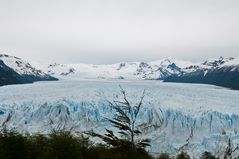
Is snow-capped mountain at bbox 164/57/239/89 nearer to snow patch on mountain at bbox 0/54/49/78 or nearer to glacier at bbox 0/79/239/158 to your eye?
snow patch on mountain at bbox 0/54/49/78

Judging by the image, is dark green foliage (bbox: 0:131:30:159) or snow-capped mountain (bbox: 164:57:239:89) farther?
snow-capped mountain (bbox: 164:57:239:89)

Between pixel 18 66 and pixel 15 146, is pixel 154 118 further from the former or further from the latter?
pixel 18 66

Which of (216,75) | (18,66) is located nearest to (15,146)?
(18,66)

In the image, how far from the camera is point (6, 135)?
14828 mm

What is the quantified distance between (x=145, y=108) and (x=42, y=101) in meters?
9.96

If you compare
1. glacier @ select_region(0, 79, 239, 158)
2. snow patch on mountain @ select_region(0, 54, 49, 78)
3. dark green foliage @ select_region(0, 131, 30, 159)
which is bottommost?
glacier @ select_region(0, 79, 239, 158)

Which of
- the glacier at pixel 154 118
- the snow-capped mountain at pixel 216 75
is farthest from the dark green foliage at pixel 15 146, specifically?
the snow-capped mountain at pixel 216 75

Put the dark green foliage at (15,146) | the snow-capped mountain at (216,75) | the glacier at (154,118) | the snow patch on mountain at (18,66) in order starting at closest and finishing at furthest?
the dark green foliage at (15,146) < the glacier at (154,118) < the snow-capped mountain at (216,75) < the snow patch on mountain at (18,66)

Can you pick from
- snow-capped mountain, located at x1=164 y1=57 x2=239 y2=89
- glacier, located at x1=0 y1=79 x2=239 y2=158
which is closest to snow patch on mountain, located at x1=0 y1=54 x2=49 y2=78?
snow-capped mountain, located at x1=164 y1=57 x2=239 y2=89

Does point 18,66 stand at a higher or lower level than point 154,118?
higher

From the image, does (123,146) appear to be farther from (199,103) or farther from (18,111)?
(199,103)

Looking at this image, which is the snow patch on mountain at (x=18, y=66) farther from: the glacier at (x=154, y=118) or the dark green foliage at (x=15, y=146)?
the dark green foliage at (x=15, y=146)

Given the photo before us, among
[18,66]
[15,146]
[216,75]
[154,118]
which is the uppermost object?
[18,66]

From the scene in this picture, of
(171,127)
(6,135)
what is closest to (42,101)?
(171,127)
